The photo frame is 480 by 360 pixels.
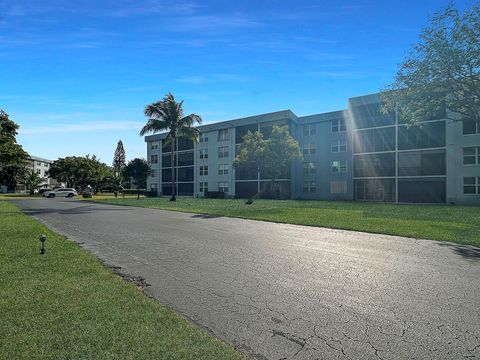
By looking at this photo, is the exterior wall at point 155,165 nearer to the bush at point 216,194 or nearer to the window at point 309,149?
the bush at point 216,194

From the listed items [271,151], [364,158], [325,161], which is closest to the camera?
[271,151]

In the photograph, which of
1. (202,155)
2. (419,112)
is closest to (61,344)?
(419,112)

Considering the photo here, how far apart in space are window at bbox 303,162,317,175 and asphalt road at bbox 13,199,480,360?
37610mm

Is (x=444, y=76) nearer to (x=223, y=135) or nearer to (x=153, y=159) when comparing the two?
(x=223, y=135)

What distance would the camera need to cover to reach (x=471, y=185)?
119 feet

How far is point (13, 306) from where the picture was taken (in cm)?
475

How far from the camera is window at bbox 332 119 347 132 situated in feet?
152

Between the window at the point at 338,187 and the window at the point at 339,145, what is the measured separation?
421cm

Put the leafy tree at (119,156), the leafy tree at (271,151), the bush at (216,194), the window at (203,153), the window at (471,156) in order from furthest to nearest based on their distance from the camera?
the leafy tree at (119,156) < the window at (203,153) < the bush at (216,194) < the window at (471,156) < the leafy tree at (271,151)

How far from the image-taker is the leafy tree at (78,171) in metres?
84.7

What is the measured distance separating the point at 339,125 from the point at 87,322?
150 ft

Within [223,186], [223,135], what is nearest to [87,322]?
[223,186]

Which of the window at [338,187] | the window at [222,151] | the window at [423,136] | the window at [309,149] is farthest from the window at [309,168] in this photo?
the window at [222,151]

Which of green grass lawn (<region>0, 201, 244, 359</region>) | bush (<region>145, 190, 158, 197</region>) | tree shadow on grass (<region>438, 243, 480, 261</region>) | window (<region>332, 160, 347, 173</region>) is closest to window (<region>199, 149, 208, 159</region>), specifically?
bush (<region>145, 190, 158, 197</region>)
